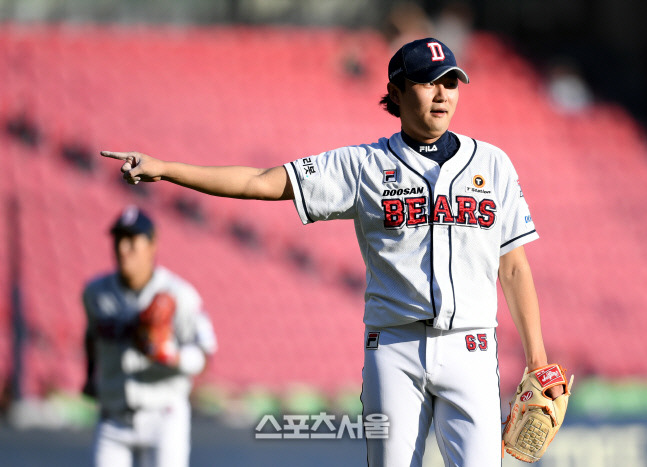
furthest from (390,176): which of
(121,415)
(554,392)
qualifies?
(121,415)

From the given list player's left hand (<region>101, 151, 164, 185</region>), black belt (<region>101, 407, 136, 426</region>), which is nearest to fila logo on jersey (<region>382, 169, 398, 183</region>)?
player's left hand (<region>101, 151, 164, 185</region>)

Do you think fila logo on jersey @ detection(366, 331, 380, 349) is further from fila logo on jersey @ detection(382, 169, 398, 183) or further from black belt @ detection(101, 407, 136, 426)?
black belt @ detection(101, 407, 136, 426)

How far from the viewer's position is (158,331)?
497 centimetres

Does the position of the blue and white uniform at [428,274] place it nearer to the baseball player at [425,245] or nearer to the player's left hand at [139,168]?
the baseball player at [425,245]

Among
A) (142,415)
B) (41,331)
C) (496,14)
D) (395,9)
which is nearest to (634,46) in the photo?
(496,14)

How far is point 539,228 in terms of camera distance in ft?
37.7

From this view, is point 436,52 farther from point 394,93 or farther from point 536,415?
point 536,415

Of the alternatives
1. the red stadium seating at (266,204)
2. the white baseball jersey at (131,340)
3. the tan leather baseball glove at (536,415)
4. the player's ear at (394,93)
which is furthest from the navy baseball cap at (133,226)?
the red stadium seating at (266,204)

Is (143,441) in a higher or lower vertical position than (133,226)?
lower

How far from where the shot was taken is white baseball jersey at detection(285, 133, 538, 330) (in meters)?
2.92

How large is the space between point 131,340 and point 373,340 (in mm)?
2438

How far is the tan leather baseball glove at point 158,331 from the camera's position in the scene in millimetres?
4898

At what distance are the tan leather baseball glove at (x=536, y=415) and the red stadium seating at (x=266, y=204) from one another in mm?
6663

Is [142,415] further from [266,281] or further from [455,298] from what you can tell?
[266,281]
